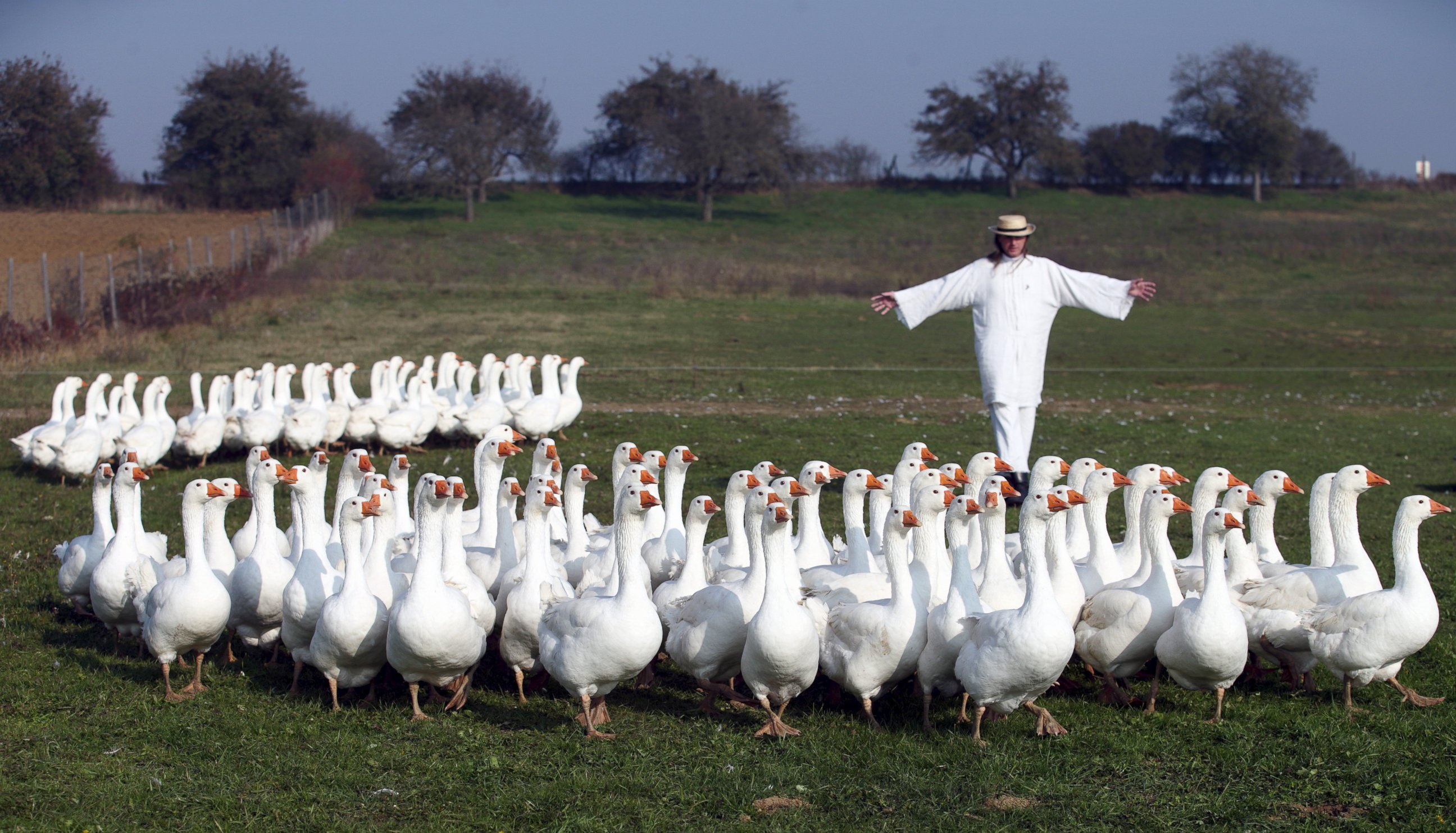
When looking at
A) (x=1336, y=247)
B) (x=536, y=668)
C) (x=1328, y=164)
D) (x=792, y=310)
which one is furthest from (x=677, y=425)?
(x=1328, y=164)

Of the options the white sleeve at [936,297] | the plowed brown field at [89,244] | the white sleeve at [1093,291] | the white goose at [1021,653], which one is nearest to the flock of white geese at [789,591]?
the white goose at [1021,653]

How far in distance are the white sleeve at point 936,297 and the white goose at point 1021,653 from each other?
5.20 m

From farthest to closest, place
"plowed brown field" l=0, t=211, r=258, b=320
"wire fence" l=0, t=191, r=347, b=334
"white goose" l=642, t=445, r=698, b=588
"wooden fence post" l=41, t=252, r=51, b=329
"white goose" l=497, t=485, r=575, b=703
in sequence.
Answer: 1. "plowed brown field" l=0, t=211, r=258, b=320
2. "wire fence" l=0, t=191, r=347, b=334
3. "wooden fence post" l=41, t=252, r=51, b=329
4. "white goose" l=642, t=445, r=698, b=588
5. "white goose" l=497, t=485, r=575, b=703

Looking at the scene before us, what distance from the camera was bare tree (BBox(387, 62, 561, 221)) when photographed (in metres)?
51.9

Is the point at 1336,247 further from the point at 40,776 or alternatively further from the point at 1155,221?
the point at 40,776

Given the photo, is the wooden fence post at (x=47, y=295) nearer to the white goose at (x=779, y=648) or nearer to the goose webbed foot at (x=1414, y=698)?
the white goose at (x=779, y=648)

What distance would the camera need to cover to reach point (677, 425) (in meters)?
15.4

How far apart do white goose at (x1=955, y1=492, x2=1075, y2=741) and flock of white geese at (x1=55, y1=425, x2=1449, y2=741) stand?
0.04 ft

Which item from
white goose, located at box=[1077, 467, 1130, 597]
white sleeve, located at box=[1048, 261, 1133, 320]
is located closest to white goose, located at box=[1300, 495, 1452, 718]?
white goose, located at box=[1077, 467, 1130, 597]

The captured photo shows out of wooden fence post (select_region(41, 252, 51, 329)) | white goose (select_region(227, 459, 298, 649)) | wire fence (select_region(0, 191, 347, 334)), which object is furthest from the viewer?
wire fence (select_region(0, 191, 347, 334))

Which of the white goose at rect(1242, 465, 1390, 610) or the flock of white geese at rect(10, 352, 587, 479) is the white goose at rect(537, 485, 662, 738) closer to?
the white goose at rect(1242, 465, 1390, 610)

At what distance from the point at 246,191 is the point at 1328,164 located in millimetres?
54529

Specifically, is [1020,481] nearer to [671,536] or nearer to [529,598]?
[671,536]

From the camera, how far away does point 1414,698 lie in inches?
248
